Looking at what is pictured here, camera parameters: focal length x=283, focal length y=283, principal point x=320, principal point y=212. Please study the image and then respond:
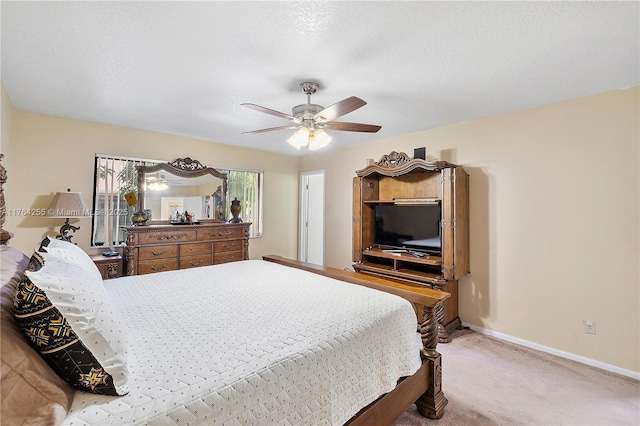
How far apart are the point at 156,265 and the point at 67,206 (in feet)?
3.70

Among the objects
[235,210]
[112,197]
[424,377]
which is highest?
[112,197]

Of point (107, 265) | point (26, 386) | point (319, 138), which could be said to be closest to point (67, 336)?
point (26, 386)

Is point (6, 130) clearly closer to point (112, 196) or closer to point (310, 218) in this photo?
point (112, 196)

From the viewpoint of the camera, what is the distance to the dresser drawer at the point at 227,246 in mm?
4137

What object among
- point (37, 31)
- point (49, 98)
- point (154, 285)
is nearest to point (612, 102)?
point (154, 285)

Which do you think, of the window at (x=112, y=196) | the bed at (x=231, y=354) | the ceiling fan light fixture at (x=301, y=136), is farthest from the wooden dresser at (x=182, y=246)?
the ceiling fan light fixture at (x=301, y=136)

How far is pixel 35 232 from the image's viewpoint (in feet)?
10.6

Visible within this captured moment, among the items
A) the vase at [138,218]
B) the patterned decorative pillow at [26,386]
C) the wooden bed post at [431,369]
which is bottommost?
the wooden bed post at [431,369]

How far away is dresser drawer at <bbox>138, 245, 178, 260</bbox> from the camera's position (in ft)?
11.5

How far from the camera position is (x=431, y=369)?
187 cm

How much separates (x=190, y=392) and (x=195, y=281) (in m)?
1.40

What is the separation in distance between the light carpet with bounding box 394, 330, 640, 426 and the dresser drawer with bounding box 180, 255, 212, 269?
3.12 metres

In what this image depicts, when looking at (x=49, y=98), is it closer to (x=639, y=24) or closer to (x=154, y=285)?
(x=154, y=285)

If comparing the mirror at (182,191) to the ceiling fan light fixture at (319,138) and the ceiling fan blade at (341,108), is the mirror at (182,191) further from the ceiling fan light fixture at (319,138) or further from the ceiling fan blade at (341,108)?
the ceiling fan blade at (341,108)
